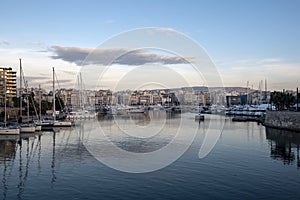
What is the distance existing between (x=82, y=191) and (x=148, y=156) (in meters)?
7.24

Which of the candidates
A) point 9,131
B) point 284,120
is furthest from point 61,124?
point 284,120

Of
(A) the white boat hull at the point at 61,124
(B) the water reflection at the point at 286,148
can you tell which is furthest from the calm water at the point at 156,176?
A: (A) the white boat hull at the point at 61,124

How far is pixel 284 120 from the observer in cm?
3562

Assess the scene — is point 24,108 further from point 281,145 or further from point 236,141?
point 281,145

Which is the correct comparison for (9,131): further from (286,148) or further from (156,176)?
(286,148)

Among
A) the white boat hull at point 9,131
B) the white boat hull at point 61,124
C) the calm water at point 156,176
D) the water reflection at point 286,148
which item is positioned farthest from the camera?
the white boat hull at point 61,124

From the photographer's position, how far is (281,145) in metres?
24.3

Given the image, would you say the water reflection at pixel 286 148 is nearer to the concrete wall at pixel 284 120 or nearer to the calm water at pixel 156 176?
the calm water at pixel 156 176

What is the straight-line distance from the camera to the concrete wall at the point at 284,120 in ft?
108

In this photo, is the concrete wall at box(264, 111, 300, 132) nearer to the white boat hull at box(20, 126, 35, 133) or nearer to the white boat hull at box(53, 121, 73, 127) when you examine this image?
the white boat hull at box(53, 121, 73, 127)

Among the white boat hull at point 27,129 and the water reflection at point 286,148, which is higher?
the white boat hull at point 27,129

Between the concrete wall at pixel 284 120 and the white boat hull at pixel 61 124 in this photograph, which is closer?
the concrete wall at pixel 284 120

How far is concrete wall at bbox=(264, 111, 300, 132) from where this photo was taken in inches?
1298

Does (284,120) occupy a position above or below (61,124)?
above
